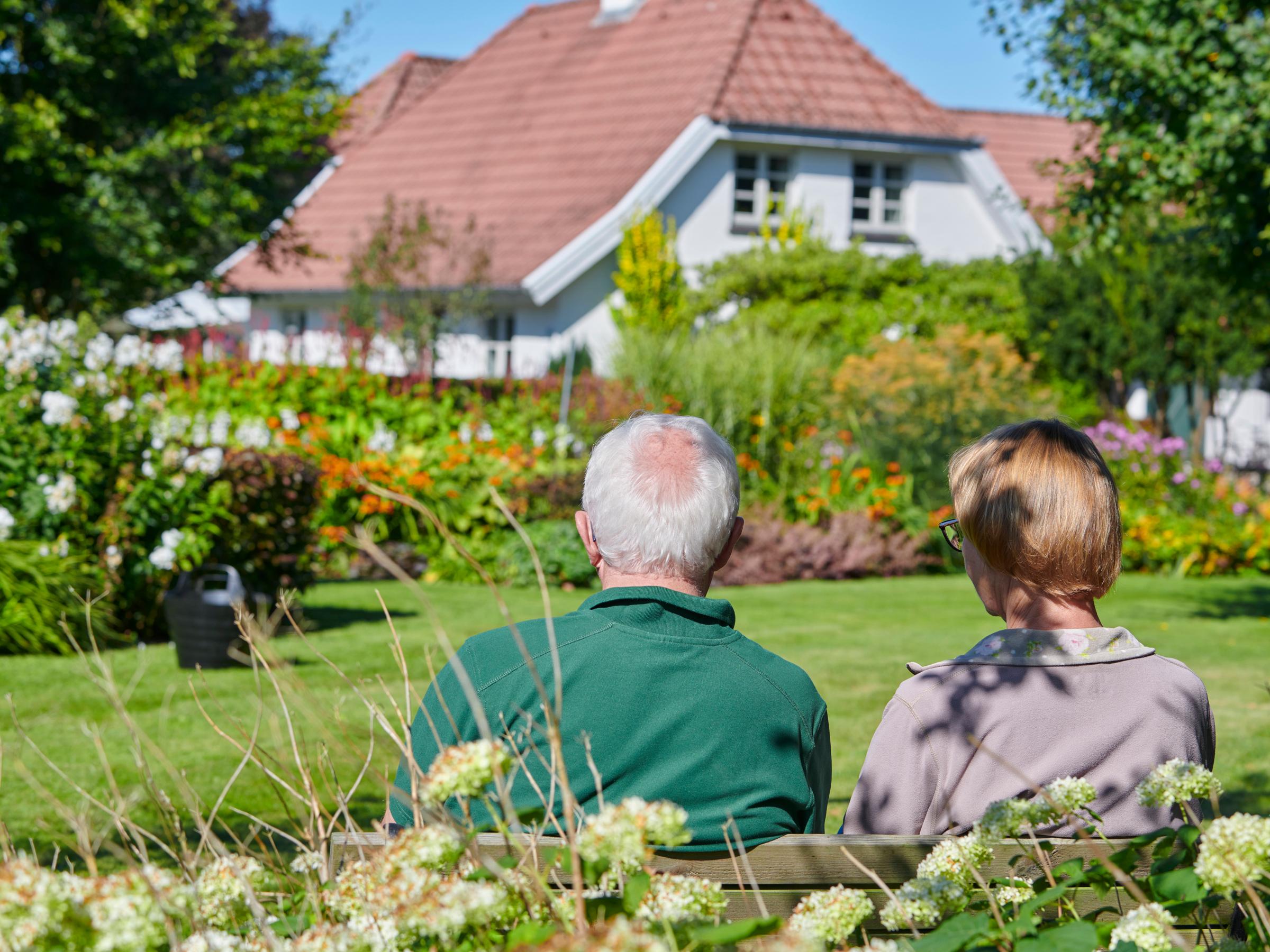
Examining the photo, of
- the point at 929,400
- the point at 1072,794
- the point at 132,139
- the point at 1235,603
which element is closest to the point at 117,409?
the point at 1072,794

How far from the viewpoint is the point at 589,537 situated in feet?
8.43

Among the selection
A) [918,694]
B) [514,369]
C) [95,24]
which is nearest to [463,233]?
[514,369]

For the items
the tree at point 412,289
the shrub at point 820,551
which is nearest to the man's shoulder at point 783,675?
the shrub at point 820,551

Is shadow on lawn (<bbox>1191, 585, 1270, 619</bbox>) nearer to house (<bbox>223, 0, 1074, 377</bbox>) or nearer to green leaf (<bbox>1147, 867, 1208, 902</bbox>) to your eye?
green leaf (<bbox>1147, 867, 1208, 902</bbox>)

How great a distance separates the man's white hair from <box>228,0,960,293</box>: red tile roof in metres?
15.9

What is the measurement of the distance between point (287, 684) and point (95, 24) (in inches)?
528

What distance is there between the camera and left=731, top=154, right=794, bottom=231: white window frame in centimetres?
2086

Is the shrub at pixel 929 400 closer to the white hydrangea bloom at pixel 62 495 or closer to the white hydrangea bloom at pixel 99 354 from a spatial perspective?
the white hydrangea bloom at pixel 99 354

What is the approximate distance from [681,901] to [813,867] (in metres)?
0.61

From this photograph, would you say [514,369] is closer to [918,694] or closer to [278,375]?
[278,375]

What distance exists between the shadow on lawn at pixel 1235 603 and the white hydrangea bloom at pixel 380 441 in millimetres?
6725

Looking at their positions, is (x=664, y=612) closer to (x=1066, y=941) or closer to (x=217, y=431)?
(x=1066, y=941)

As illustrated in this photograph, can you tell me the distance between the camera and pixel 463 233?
20.8m

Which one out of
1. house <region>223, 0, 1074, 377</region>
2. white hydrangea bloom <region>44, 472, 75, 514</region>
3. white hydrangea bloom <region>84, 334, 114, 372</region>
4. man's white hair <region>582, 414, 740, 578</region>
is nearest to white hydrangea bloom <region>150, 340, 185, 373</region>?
white hydrangea bloom <region>84, 334, 114, 372</region>
